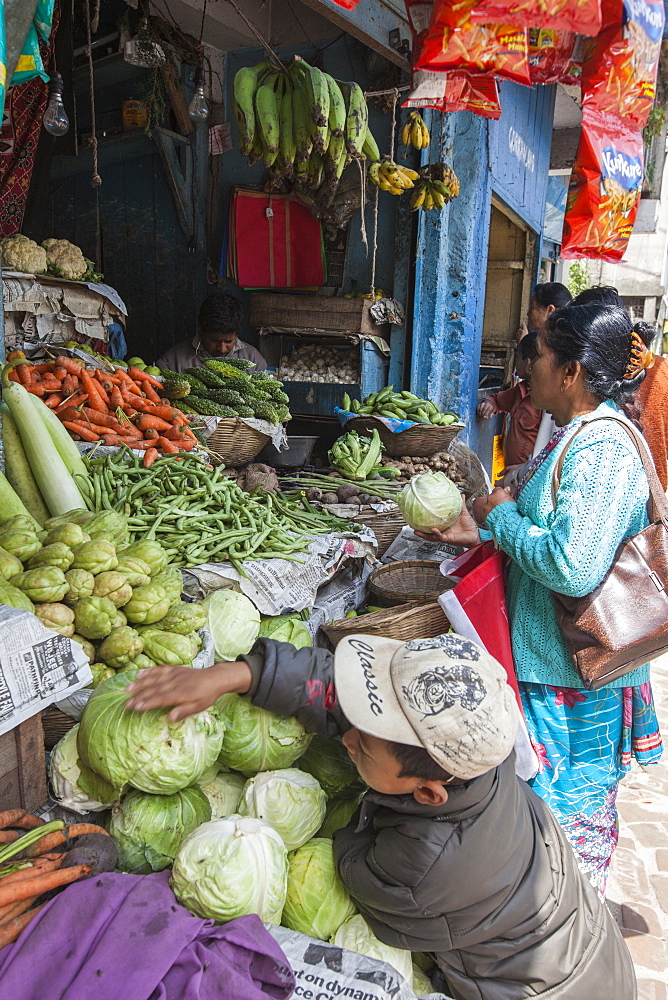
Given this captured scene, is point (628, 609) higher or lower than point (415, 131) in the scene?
lower

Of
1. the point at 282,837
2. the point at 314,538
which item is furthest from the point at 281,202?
the point at 282,837

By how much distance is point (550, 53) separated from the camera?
17.4ft

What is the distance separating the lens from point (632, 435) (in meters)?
2.20

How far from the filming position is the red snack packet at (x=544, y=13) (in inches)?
137

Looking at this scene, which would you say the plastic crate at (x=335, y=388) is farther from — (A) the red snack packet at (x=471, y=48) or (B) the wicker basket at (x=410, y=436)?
(A) the red snack packet at (x=471, y=48)

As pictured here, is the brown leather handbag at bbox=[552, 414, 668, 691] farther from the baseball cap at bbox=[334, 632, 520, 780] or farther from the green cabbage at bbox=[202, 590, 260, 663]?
the green cabbage at bbox=[202, 590, 260, 663]

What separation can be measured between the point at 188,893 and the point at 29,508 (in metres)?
1.95

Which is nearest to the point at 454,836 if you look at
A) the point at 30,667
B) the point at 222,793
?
the point at 222,793

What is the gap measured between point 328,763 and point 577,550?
1.07 m

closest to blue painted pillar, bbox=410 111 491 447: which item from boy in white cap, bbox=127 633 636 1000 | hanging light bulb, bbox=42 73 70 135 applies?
hanging light bulb, bbox=42 73 70 135

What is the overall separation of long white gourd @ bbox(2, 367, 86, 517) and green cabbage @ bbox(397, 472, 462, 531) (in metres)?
1.59

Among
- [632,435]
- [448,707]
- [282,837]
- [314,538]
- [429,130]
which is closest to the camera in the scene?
[448,707]

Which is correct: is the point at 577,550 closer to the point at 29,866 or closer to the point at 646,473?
the point at 646,473

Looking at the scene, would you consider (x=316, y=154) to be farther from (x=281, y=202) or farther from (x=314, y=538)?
(x=314, y=538)
